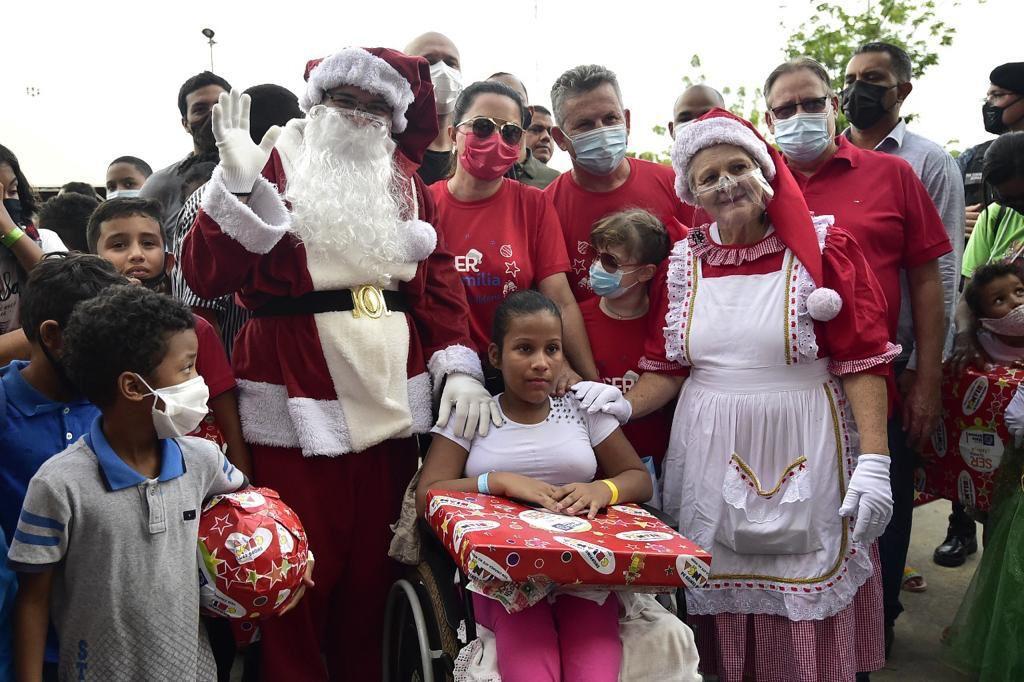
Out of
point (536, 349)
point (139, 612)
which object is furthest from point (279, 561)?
point (536, 349)

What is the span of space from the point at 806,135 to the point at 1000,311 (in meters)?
1.10

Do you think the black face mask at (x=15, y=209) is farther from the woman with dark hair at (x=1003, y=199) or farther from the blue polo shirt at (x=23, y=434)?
the woman with dark hair at (x=1003, y=199)

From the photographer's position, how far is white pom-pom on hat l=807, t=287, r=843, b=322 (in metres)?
2.82

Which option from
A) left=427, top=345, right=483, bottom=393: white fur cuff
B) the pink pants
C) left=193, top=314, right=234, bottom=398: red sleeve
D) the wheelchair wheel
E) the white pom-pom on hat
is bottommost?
the wheelchair wheel

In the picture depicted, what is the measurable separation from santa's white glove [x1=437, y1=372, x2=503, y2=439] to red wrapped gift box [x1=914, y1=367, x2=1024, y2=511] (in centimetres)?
200

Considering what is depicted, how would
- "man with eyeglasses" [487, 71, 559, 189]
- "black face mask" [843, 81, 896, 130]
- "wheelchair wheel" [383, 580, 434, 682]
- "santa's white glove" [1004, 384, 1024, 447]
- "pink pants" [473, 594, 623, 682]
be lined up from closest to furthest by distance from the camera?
1. "pink pants" [473, 594, 623, 682]
2. "wheelchair wheel" [383, 580, 434, 682]
3. "santa's white glove" [1004, 384, 1024, 447]
4. "black face mask" [843, 81, 896, 130]
5. "man with eyeglasses" [487, 71, 559, 189]

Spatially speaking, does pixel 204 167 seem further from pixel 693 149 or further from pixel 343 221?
pixel 693 149

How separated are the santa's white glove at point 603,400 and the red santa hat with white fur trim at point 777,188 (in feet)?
2.40

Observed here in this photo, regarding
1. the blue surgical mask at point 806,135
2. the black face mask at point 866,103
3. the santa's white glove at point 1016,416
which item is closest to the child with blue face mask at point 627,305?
the blue surgical mask at point 806,135

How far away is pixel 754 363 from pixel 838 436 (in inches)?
15.3

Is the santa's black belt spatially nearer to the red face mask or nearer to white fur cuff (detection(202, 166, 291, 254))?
white fur cuff (detection(202, 166, 291, 254))

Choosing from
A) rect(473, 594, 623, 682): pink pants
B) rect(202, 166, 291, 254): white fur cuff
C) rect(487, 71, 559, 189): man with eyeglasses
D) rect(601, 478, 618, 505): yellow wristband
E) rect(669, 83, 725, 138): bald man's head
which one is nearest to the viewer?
rect(473, 594, 623, 682): pink pants

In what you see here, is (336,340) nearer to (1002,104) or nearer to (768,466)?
(768,466)

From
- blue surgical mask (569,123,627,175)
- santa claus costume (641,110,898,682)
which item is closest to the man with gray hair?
blue surgical mask (569,123,627,175)
